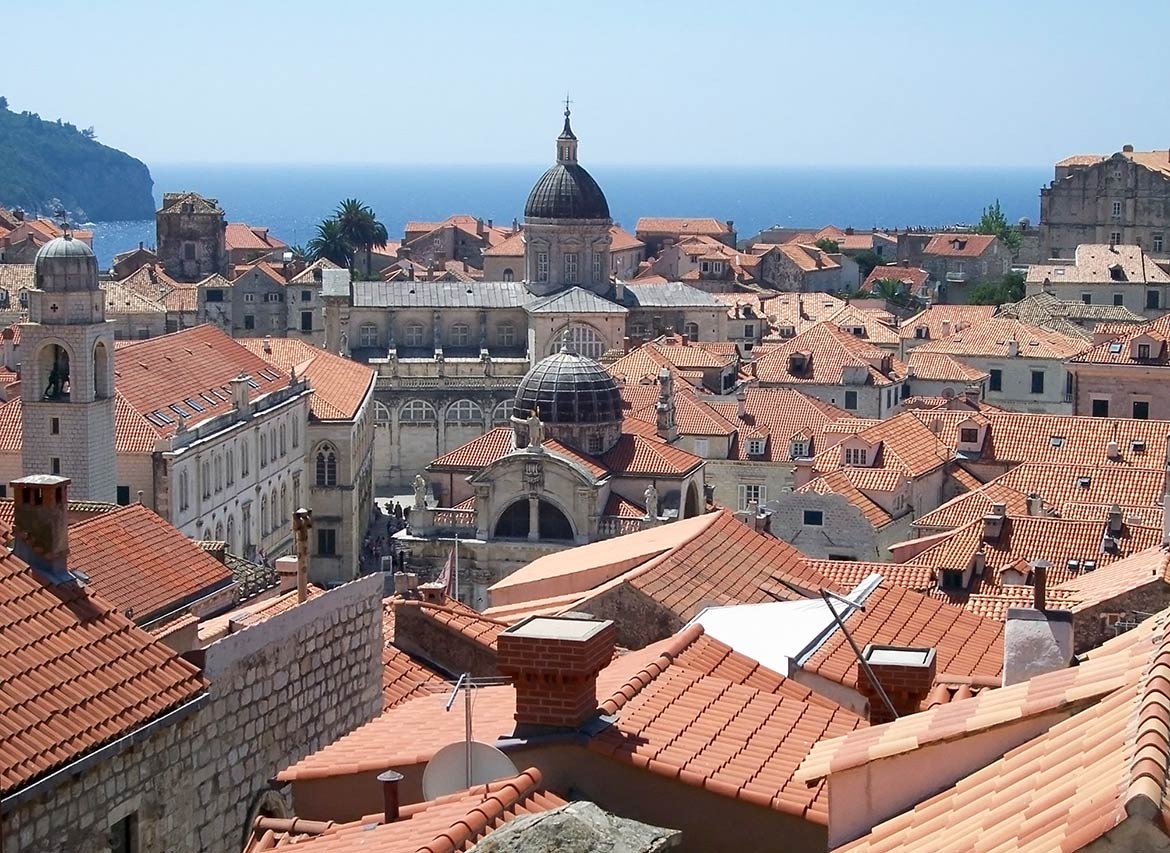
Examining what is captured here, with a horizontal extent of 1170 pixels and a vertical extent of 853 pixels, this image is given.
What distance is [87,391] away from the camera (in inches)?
1895

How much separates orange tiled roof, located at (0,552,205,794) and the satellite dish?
6.86 ft

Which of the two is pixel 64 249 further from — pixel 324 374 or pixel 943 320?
pixel 943 320

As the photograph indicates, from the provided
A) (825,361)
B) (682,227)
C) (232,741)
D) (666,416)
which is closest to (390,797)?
(232,741)

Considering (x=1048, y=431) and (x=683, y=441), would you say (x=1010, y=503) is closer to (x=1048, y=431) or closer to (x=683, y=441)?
(x=1048, y=431)

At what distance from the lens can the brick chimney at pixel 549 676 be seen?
39.8ft

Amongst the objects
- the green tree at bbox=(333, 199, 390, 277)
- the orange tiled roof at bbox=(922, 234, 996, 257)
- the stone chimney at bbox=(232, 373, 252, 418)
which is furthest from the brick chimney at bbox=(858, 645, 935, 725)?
the orange tiled roof at bbox=(922, 234, 996, 257)

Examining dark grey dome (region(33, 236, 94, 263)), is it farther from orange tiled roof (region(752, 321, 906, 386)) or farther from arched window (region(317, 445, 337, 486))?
orange tiled roof (region(752, 321, 906, 386))

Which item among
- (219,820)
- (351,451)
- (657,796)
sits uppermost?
(657,796)

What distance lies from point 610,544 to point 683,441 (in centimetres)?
2758

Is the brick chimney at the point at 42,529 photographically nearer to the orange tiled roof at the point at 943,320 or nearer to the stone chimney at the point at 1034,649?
the stone chimney at the point at 1034,649

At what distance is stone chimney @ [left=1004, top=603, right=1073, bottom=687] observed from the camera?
1340cm

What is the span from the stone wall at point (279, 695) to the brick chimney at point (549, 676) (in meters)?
2.97

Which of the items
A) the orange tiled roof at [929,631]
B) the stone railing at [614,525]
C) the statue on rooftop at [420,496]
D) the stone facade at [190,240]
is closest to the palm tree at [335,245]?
the stone facade at [190,240]

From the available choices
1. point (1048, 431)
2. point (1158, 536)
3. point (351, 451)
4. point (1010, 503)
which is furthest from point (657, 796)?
point (351, 451)
